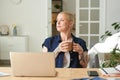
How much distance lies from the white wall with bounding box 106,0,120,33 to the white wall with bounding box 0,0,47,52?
1.62 meters

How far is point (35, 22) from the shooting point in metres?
6.59

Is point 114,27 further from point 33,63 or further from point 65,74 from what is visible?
point 33,63

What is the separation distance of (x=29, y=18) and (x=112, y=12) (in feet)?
7.03

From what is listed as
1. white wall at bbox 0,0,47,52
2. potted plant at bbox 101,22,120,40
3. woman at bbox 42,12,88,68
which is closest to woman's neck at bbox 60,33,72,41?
woman at bbox 42,12,88,68

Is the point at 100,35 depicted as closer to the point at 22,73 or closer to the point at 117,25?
the point at 117,25

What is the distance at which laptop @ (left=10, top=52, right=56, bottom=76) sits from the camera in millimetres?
1934

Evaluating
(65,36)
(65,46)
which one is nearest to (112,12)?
(65,36)

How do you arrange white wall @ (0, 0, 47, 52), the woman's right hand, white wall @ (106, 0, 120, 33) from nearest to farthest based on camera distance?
the woman's right hand
white wall @ (106, 0, 120, 33)
white wall @ (0, 0, 47, 52)

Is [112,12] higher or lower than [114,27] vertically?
higher

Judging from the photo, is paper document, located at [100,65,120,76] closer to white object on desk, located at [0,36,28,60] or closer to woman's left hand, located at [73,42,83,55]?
woman's left hand, located at [73,42,83,55]

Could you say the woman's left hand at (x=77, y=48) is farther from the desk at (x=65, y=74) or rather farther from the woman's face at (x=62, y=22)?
the desk at (x=65, y=74)

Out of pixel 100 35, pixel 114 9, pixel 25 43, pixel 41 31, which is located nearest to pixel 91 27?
pixel 100 35

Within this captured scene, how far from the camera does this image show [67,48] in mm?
2479

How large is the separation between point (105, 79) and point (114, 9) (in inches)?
190
